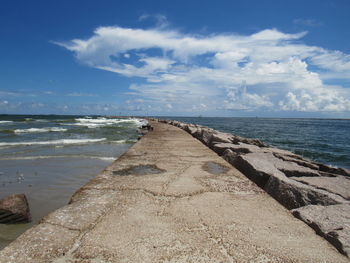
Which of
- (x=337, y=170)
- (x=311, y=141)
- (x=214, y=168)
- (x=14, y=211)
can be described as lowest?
(x=311, y=141)

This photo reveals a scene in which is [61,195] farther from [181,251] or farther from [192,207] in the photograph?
[181,251]

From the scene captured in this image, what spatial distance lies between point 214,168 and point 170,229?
6.17 ft

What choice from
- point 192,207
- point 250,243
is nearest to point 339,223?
point 250,243

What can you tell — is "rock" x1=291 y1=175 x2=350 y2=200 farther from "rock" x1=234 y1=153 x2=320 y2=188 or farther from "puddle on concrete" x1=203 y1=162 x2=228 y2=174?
"puddle on concrete" x1=203 y1=162 x2=228 y2=174

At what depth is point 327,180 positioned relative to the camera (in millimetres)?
2939

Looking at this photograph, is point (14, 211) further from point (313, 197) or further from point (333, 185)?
point (333, 185)

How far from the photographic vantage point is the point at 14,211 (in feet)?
7.70

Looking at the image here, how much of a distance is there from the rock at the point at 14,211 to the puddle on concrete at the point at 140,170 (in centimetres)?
101

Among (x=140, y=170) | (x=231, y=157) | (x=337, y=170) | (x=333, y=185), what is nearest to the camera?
(x=333, y=185)

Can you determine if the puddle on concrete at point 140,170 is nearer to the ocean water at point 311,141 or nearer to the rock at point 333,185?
the rock at point 333,185

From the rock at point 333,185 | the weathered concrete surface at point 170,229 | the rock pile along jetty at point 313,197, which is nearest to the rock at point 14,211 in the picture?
the weathered concrete surface at point 170,229

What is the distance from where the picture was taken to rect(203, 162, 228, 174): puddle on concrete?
316 centimetres

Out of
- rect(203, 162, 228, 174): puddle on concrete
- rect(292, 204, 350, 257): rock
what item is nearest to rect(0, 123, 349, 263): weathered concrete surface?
rect(292, 204, 350, 257): rock

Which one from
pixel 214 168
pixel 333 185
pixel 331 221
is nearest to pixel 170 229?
pixel 331 221
